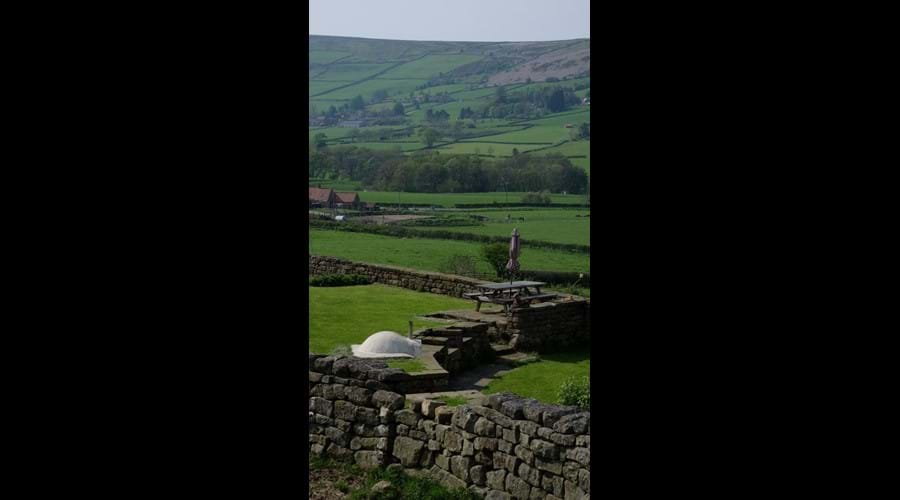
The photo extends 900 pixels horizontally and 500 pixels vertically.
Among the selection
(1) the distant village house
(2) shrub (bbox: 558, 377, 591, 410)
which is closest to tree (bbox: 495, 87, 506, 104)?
(1) the distant village house

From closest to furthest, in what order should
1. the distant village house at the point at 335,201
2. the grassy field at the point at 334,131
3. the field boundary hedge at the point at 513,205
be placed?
the distant village house at the point at 335,201 < the field boundary hedge at the point at 513,205 < the grassy field at the point at 334,131

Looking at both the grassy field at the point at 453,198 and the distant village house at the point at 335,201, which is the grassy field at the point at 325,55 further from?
the distant village house at the point at 335,201

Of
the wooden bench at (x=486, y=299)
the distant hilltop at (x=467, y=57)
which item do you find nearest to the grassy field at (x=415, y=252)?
the wooden bench at (x=486, y=299)

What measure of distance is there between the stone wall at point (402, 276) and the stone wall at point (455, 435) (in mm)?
9162

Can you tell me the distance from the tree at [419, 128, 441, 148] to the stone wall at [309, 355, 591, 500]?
52.6 m

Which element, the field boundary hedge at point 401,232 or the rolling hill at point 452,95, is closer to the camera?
the field boundary hedge at point 401,232

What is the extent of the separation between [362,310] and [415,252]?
14.4 metres

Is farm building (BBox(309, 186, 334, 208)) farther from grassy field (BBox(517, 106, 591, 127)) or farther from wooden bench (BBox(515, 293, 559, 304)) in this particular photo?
wooden bench (BBox(515, 293, 559, 304))

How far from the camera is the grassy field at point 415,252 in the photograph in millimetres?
29391

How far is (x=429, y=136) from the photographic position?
62.9m

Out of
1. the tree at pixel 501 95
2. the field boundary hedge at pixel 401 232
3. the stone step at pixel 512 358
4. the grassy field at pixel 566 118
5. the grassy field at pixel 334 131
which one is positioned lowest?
the stone step at pixel 512 358
